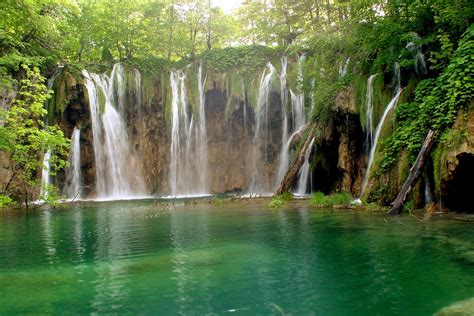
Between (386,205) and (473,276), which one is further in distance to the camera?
(386,205)

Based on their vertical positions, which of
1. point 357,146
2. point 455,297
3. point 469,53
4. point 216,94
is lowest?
point 455,297

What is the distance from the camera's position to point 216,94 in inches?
1073

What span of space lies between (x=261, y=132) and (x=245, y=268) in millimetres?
20250

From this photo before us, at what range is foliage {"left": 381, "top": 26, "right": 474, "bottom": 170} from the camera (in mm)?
9992

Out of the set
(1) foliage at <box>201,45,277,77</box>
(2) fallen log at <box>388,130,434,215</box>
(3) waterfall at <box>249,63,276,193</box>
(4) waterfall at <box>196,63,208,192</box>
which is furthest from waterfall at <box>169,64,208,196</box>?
(2) fallen log at <box>388,130,434,215</box>

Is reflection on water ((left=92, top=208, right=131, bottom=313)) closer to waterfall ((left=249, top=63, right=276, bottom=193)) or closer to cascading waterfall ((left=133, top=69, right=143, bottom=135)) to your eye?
waterfall ((left=249, top=63, right=276, bottom=193))

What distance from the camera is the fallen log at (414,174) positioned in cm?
1046

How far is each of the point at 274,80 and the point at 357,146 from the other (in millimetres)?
10643

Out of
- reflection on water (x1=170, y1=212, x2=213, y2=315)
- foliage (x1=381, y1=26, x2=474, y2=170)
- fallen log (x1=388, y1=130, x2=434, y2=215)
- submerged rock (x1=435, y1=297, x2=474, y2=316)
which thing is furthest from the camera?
fallen log (x1=388, y1=130, x2=434, y2=215)

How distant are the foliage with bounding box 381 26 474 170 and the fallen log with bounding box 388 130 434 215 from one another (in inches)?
13.6

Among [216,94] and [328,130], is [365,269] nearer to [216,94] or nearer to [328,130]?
[328,130]

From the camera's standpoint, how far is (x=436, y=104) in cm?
1085

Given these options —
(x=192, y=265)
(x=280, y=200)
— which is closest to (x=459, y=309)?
(x=192, y=265)

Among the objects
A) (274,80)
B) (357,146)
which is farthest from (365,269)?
(274,80)
